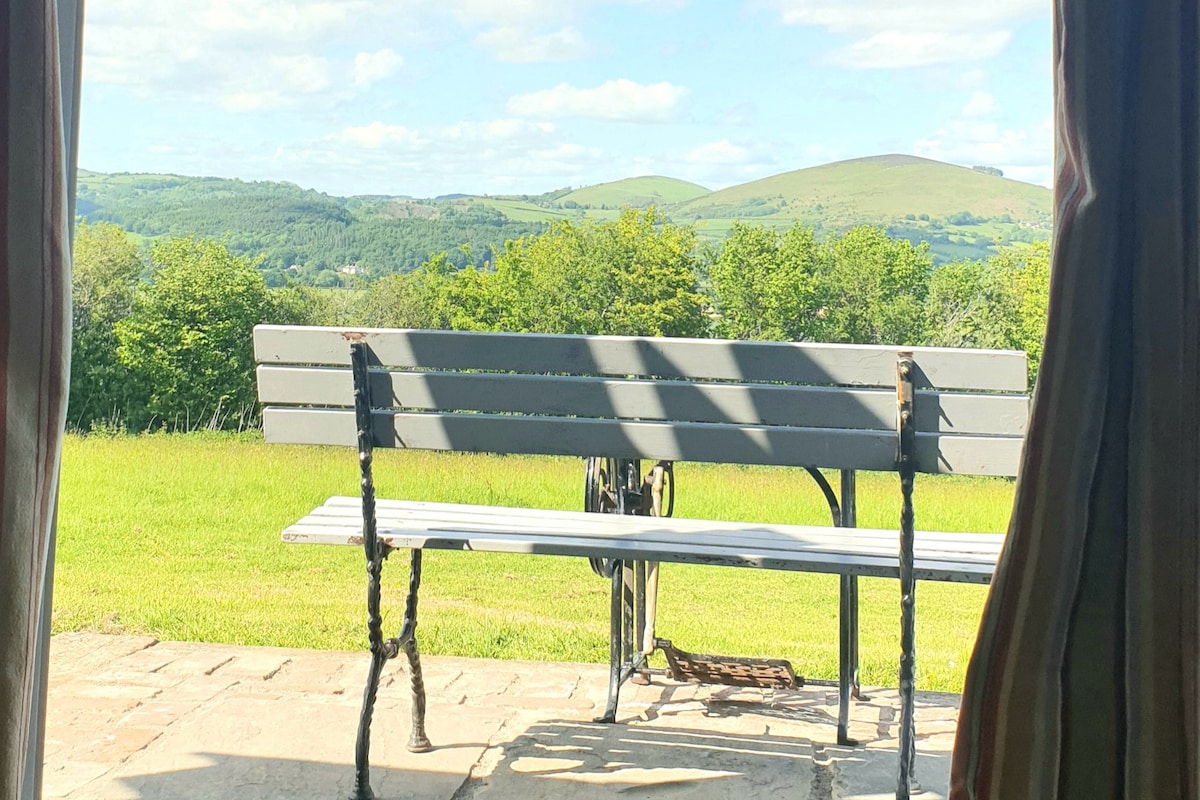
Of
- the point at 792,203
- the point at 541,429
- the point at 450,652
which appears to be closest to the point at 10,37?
the point at 541,429

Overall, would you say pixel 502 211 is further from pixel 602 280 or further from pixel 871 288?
pixel 871 288

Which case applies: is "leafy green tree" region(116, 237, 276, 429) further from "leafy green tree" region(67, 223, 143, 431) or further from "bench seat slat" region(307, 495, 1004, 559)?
"bench seat slat" region(307, 495, 1004, 559)

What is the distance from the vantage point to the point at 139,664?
2824mm

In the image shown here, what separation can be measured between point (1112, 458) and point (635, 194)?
6273 millimetres

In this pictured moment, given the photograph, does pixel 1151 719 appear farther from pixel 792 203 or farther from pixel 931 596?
pixel 792 203

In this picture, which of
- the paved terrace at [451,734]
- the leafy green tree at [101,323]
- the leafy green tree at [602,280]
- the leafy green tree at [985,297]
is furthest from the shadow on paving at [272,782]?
the leafy green tree at [985,297]

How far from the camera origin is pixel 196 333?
6129mm

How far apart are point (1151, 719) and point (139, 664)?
2.31 meters

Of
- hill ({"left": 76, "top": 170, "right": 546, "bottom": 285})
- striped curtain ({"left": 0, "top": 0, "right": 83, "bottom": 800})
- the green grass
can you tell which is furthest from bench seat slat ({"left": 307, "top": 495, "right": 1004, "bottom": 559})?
hill ({"left": 76, "top": 170, "right": 546, "bottom": 285})

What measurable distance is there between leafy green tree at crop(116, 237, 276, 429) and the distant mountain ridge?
21 centimetres

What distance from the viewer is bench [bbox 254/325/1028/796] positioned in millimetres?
1933

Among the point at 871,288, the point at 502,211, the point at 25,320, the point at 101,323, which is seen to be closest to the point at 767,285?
the point at 871,288

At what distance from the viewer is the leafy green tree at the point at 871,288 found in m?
6.11

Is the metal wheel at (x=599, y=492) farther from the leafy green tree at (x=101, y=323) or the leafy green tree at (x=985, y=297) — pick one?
the leafy green tree at (x=985, y=297)
